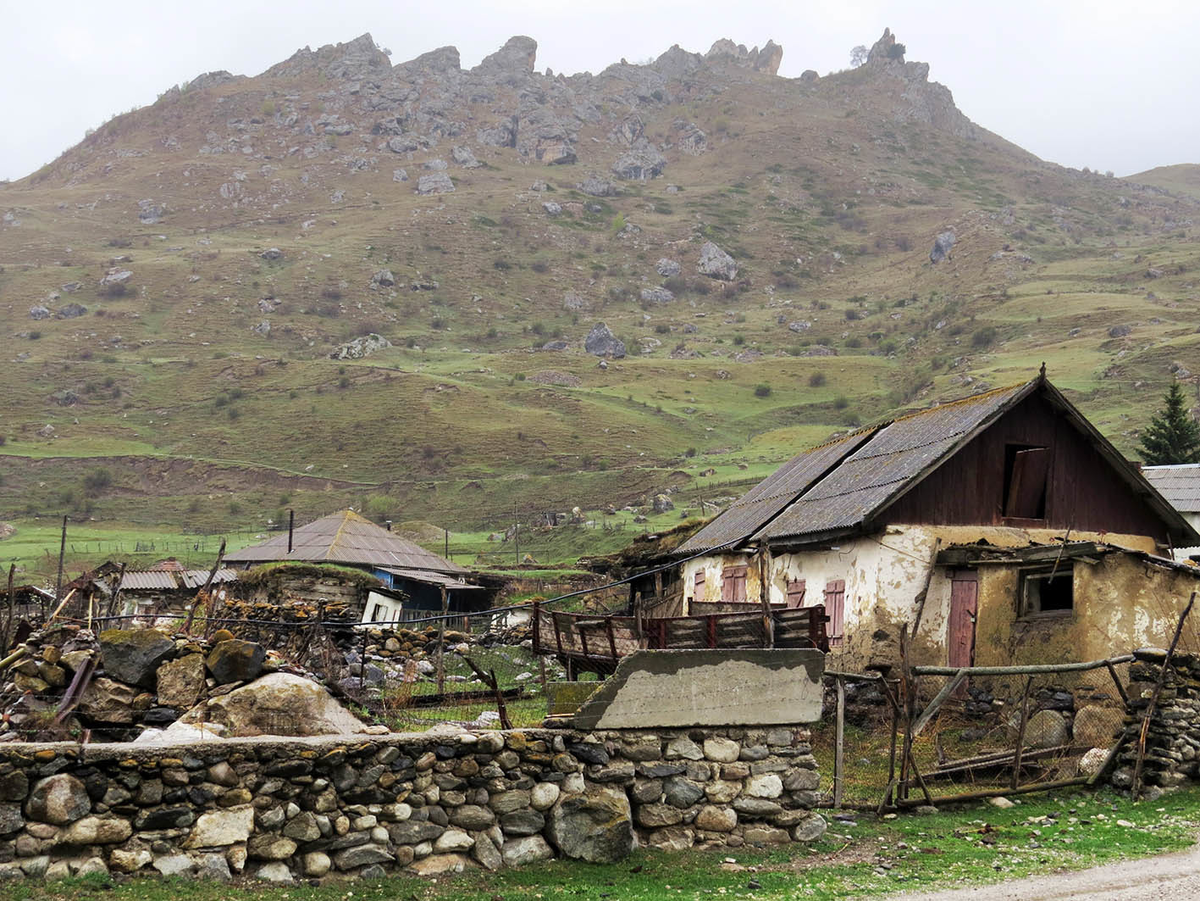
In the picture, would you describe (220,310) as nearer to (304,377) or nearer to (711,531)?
(304,377)

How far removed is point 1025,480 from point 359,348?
441ft

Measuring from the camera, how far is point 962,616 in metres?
20.6

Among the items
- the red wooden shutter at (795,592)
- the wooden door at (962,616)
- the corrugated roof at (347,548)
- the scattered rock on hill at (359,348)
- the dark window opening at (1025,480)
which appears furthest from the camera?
the scattered rock on hill at (359,348)

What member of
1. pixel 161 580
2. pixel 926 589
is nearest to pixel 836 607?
pixel 926 589

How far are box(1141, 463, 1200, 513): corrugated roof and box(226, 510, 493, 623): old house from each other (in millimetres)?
24187

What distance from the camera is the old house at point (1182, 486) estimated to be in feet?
121

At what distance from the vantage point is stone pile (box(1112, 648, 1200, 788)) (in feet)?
46.9

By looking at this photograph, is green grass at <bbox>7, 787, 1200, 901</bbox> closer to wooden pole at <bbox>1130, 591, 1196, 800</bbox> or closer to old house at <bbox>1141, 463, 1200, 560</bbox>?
wooden pole at <bbox>1130, 591, 1196, 800</bbox>

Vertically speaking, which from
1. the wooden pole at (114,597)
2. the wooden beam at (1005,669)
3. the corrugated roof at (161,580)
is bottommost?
the corrugated roof at (161,580)

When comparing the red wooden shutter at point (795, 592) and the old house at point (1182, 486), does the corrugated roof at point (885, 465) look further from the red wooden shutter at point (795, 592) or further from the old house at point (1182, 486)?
the old house at point (1182, 486)

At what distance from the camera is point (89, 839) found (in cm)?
908

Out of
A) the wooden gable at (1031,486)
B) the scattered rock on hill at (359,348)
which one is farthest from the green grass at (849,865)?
the scattered rock on hill at (359,348)

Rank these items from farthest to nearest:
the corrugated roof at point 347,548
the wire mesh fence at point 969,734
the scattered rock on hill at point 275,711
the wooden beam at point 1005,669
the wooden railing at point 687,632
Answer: the corrugated roof at point 347,548 < the wire mesh fence at point 969,734 < the wooden beam at point 1005,669 < the wooden railing at point 687,632 < the scattered rock on hill at point 275,711

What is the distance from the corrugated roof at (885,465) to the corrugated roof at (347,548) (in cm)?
1976
